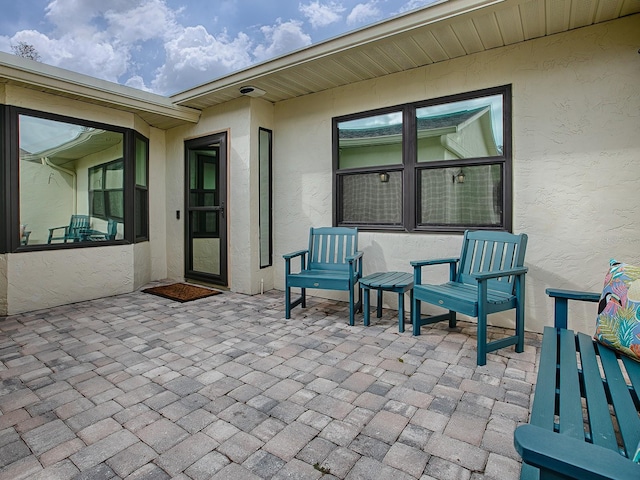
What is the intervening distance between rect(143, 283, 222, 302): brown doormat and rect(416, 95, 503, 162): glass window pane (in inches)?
124

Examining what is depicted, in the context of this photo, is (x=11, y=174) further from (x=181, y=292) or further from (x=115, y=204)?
Answer: (x=181, y=292)

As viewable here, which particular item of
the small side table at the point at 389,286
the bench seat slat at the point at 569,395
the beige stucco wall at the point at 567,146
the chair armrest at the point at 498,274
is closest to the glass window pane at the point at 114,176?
the small side table at the point at 389,286

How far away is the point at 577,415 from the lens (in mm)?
1155

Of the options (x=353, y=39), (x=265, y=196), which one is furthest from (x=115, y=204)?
(x=353, y=39)

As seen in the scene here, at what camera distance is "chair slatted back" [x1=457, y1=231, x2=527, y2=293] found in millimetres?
2832

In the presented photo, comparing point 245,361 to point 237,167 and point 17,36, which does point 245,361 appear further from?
point 17,36

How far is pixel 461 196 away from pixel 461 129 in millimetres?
669

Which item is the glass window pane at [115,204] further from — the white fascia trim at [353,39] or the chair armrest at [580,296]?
the chair armrest at [580,296]

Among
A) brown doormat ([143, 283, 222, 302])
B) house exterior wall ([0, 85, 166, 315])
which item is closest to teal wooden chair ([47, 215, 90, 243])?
house exterior wall ([0, 85, 166, 315])

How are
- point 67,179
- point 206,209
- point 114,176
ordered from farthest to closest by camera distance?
point 206,209 < point 114,176 < point 67,179

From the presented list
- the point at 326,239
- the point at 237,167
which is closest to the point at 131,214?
the point at 237,167

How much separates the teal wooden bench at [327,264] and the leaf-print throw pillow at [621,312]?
1987 mm

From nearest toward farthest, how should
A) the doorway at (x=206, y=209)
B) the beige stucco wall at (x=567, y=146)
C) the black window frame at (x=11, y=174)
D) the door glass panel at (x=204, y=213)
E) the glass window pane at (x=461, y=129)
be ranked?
1. the beige stucco wall at (x=567, y=146)
2. the glass window pane at (x=461, y=129)
3. the black window frame at (x=11, y=174)
4. the doorway at (x=206, y=209)
5. the door glass panel at (x=204, y=213)

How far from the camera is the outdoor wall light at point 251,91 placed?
13.9 ft
